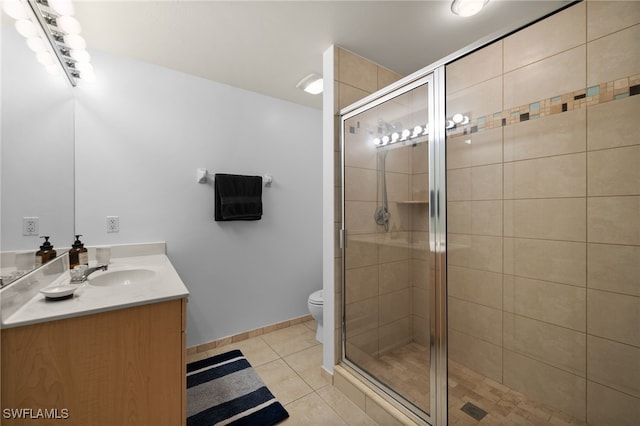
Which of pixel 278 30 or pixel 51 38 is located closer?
pixel 51 38

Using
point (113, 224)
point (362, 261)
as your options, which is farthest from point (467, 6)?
point (113, 224)

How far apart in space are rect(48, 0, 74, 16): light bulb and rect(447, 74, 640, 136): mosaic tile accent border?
191 cm

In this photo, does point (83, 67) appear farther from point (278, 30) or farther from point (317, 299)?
point (317, 299)

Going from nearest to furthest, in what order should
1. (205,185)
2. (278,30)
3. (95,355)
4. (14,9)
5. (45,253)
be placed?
1. (95,355)
2. (14,9)
3. (45,253)
4. (278,30)
5. (205,185)

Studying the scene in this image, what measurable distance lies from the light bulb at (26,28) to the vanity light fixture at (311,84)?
158 cm

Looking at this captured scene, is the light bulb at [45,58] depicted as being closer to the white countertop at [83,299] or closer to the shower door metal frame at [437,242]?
the white countertop at [83,299]

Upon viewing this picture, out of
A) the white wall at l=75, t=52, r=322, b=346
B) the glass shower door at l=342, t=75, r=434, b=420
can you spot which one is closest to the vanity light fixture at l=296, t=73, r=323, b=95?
the white wall at l=75, t=52, r=322, b=346

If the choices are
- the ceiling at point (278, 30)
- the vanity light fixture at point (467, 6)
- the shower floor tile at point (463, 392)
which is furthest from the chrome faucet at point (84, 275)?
the vanity light fixture at point (467, 6)

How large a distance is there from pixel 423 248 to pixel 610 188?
3.14ft

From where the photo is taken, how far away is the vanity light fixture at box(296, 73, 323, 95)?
2223 mm

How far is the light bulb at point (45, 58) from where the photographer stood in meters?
1.31

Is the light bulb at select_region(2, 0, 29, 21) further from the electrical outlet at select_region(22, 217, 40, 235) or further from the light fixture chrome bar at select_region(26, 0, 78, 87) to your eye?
the electrical outlet at select_region(22, 217, 40, 235)

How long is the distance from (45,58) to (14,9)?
0.95ft

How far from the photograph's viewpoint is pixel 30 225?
1218 mm
